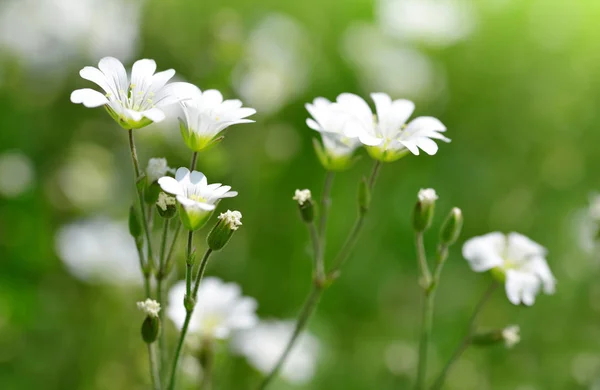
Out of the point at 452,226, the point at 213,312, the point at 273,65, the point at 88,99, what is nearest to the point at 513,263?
the point at 452,226

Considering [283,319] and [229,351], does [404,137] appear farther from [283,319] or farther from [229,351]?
[283,319]

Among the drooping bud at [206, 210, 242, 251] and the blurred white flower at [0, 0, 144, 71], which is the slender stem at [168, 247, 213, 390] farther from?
the blurred white flower at [0, 0, 144, 71]

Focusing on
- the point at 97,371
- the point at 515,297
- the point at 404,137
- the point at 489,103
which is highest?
the point at 404,137

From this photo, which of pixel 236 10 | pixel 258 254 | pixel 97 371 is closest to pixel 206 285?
pixel 97 371

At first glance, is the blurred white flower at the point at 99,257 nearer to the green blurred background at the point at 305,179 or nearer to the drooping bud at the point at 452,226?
the green blurred background at the point at 305,179

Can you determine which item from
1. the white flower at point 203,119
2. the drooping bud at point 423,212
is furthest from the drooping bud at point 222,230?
the drooping bud at point 423,212
